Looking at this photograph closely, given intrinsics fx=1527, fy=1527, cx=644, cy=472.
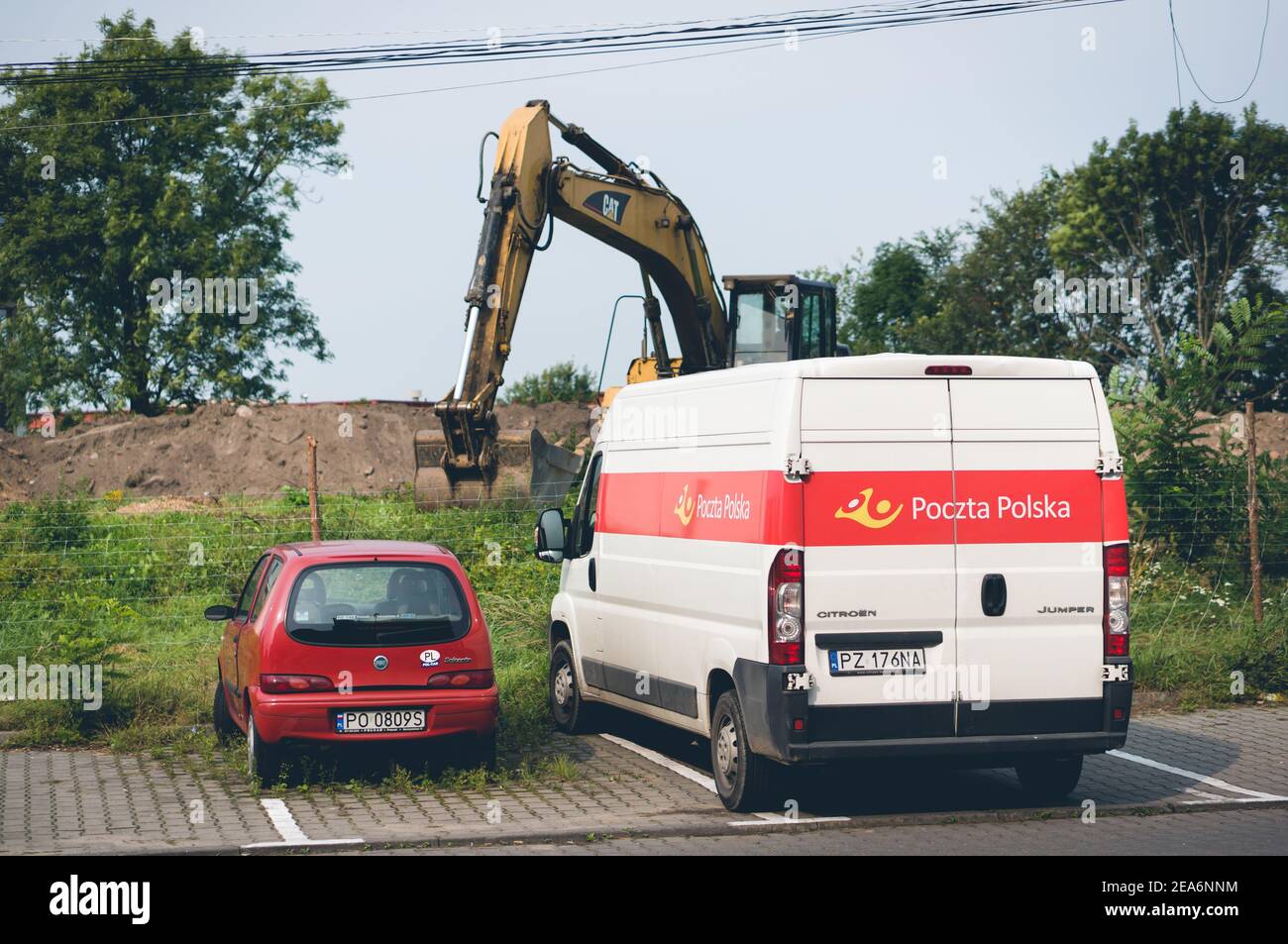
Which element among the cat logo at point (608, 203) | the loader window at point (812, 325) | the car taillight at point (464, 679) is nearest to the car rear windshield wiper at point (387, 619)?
the car taillight at point (464, 679)

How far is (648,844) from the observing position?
841 centimetres

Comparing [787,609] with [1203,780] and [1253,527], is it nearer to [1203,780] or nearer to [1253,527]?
[1203,780]

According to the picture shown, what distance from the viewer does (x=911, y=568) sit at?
8.77 metres

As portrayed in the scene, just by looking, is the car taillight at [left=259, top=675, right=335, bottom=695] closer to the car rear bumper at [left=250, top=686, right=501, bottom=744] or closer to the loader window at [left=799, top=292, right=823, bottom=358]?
the car rear bumper at [left=250, top=686, right=501, bottom=744]

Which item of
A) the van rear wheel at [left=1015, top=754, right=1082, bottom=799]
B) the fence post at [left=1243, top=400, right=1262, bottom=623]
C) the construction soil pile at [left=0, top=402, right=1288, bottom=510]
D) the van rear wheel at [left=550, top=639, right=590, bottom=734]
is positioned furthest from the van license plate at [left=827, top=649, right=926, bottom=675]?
the construction soil pile at [left=0, top=402, right=1288, bottom=510]

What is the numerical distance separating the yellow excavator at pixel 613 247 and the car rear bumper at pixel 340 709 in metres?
9.23

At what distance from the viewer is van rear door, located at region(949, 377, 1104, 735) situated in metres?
8.84

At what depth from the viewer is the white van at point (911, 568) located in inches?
338

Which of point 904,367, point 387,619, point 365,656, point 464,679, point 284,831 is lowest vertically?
point 284,831

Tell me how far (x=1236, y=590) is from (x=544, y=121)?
1045cm

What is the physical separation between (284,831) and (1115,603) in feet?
16.4

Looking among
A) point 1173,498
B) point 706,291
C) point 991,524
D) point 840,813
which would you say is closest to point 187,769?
point 840,813

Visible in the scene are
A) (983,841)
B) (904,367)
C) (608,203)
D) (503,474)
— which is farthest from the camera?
(503,474)

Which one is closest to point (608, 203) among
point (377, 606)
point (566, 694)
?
point (566, 694)
